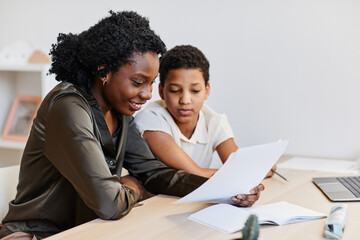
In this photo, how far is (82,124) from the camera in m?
1.21

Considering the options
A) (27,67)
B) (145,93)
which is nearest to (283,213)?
(145,93)

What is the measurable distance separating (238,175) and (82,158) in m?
0.40

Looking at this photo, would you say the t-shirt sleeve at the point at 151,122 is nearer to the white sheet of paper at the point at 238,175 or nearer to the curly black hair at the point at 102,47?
the curly black hair at the point at 102,47

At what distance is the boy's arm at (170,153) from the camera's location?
5.51ft

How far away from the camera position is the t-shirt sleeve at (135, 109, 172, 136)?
1.78 m

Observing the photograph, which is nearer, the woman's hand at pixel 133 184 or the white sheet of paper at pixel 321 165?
the woman's hand at pixel 133 184

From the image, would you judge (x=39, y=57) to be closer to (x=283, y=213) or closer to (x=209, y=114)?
(x=209, y=114)

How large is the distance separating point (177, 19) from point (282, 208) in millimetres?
1423

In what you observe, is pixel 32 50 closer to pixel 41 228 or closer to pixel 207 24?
pixel 207 24

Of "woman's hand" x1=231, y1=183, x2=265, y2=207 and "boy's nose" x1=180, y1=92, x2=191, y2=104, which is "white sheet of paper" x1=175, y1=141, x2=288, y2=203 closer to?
"woman's hand" x1=231, y1=183, x2=265, y2=207

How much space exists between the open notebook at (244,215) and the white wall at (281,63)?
996mm

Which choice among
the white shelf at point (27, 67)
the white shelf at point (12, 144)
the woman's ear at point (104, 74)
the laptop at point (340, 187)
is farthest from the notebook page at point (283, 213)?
the white shelf at point (12, 144)

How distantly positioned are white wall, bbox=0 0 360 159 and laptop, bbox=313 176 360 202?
57 cm

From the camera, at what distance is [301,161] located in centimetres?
209
